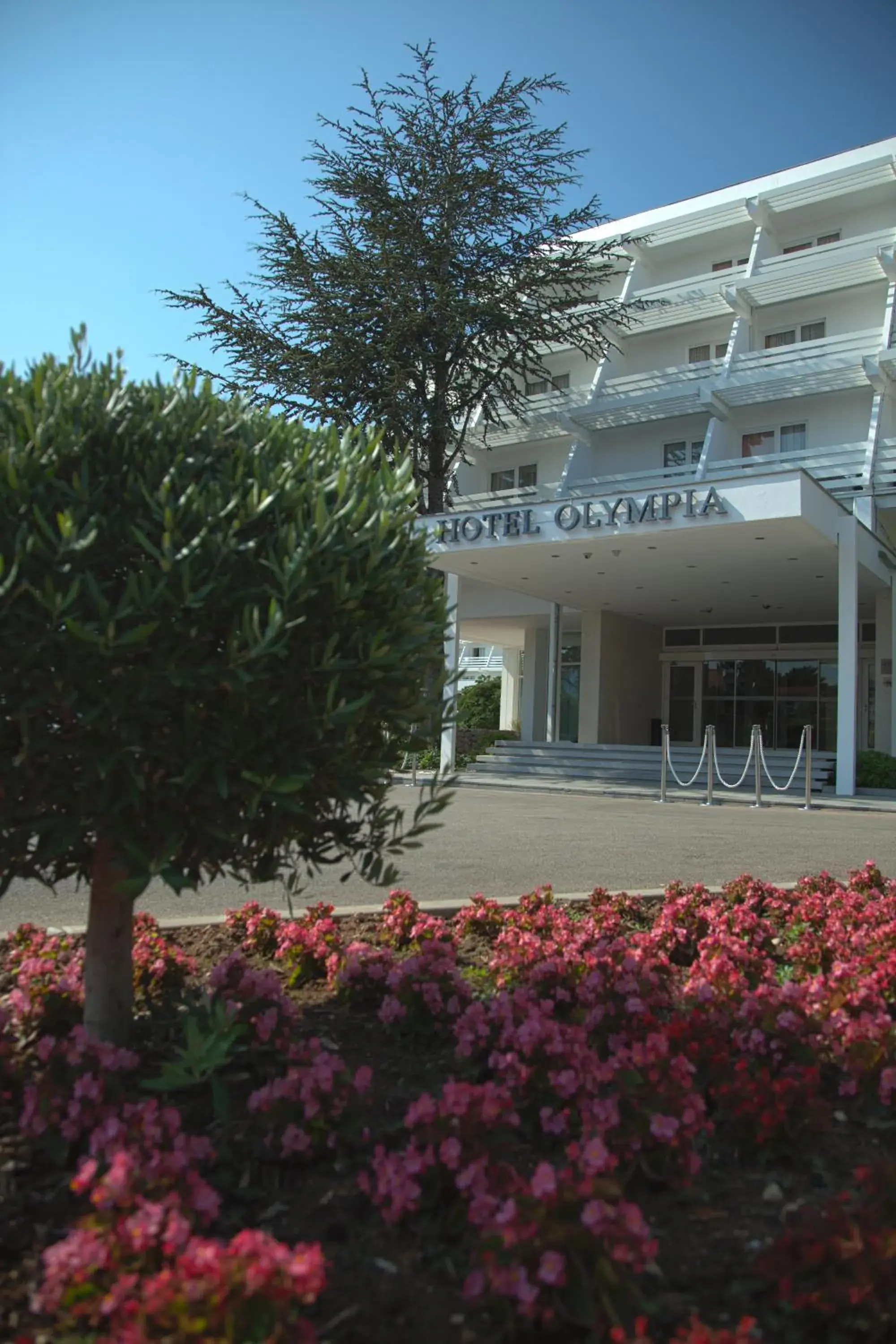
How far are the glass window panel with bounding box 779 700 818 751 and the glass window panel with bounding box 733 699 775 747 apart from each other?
0.72ft

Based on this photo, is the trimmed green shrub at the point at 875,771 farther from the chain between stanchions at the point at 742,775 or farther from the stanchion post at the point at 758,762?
the stanchion post at the point at 758,762

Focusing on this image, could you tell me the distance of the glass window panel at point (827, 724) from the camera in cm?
2669

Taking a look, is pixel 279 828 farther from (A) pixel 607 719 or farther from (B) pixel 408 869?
(A) pixel 607 719

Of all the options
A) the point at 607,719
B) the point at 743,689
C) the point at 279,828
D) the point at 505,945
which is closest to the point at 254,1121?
the point at 279,828

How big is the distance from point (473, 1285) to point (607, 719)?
26183 millimetres

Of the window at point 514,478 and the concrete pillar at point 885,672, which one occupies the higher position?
the window at point 514,478

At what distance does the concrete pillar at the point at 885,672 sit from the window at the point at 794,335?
8.13m

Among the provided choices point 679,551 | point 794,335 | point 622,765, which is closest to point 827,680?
point 622,765

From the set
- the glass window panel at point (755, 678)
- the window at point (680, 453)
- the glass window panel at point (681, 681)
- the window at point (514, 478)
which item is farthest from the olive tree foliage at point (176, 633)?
the glass window panel at point (681, 681)

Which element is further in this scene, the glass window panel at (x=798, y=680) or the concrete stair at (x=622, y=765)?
the glass window panel at (x=798, y=680)

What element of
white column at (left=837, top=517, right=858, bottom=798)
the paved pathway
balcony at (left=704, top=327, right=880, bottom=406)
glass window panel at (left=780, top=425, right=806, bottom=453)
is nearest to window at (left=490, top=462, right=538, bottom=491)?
balcony at (left=704, top=327, right=880, bottom=406)

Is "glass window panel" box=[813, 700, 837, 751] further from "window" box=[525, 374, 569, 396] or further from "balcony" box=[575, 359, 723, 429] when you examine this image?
"window" box=[525, 374, 569, 396]

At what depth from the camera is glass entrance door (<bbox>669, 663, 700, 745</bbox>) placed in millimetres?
29812

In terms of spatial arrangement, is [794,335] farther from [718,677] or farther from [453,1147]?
[453,1147]
